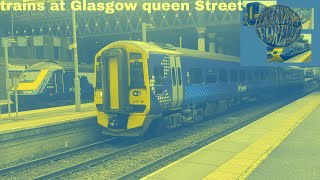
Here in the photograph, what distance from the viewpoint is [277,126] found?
47.6 feet

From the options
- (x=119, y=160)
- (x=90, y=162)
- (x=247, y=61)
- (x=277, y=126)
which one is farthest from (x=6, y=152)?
(x=247, y=61)

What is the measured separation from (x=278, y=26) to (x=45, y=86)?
49.3 feet

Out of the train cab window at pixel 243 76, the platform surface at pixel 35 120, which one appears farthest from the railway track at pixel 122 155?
the train cab window at pixel 243 76

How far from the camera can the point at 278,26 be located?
17.7m

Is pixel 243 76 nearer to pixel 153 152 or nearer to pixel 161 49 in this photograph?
pixel 161 49

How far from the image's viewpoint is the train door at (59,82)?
23656 mm

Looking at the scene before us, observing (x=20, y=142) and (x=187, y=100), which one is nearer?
(x=20, y=142)

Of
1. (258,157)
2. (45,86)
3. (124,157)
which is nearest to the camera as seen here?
(258,157)

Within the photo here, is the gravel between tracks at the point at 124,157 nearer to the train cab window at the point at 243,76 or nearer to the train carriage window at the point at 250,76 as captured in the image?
the train cab window at the point at 243,76

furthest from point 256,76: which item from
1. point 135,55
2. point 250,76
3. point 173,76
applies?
point 135,55

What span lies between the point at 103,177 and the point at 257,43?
61.9 feet

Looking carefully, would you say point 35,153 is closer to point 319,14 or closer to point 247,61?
point 247,61

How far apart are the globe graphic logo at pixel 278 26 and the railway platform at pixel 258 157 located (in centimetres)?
597

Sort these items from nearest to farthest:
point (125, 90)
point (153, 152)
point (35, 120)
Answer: point (153, 152) → point (125, 90) → point (35, 120)
